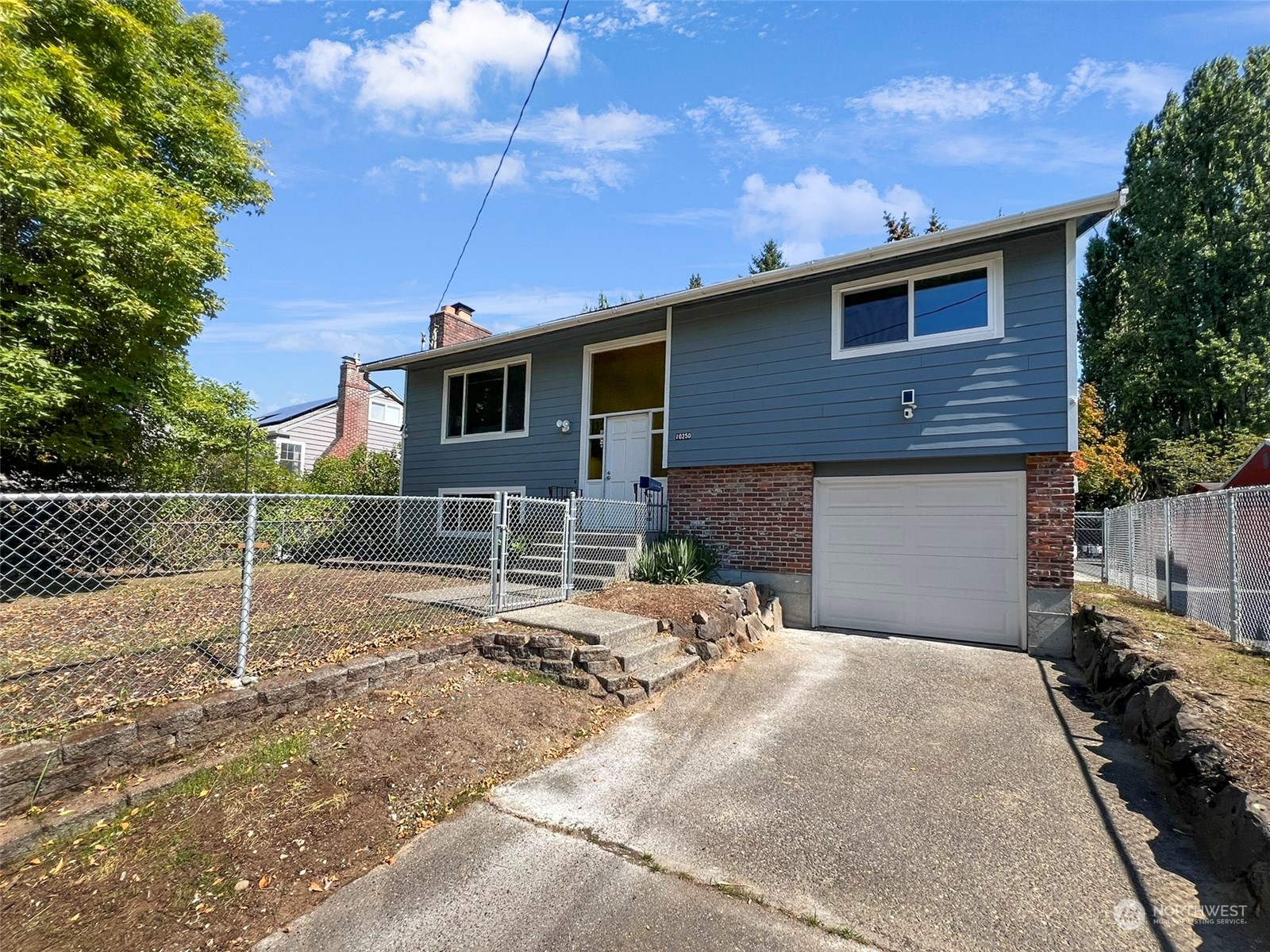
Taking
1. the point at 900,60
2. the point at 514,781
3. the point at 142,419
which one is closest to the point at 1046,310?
the point at 900,60

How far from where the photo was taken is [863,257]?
7355 millimetres

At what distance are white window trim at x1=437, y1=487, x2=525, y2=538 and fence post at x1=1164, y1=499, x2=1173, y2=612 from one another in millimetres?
9717

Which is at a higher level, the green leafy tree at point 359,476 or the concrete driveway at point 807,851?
the green leafy tree at point 359,476

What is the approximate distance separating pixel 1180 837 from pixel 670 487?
697 centimetres

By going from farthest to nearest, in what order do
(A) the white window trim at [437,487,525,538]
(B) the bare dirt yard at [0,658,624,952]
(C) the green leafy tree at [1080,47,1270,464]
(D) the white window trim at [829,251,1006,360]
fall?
(C) the green leafy tree at [1080,47,1270,464], (A) the white window trim at [437,487,525,538], (D) the white window trim at [829,251,1006,360], (B) the bare dirt yard at [0,658,624,952]

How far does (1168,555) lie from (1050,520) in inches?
77.7

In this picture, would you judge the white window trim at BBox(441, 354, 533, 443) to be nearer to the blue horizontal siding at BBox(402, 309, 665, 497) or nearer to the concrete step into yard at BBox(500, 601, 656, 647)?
the blue horizontal siding at BBox(402, 309, 665, 497)

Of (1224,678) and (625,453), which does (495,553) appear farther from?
(1224,678)

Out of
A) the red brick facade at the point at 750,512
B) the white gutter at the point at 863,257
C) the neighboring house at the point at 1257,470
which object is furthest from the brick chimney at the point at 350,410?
the neighboring house at the point at 1257,470

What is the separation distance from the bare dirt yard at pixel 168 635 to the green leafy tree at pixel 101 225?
2.50 m

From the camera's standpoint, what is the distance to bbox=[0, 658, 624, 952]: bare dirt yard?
87.6 inches

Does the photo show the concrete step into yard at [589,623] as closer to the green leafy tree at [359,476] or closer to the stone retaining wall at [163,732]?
the stone retaining wall at [163,732]

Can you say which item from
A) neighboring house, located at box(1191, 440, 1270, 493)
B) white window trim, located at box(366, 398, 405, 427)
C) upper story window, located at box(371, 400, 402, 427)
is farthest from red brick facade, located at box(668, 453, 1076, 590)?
upper story window, located at box(371, 400, 402, 427)

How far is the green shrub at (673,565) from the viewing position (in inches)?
305
